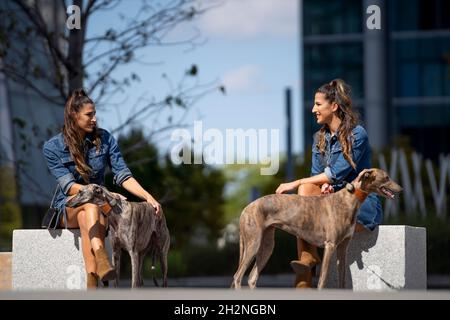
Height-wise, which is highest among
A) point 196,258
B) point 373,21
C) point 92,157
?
point 373,21

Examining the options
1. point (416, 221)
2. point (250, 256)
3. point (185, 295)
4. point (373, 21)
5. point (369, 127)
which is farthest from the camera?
point (369, 127)

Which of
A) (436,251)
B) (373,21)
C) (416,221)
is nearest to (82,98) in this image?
(373,21)

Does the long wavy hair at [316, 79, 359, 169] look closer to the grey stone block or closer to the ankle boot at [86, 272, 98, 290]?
the grey stone block

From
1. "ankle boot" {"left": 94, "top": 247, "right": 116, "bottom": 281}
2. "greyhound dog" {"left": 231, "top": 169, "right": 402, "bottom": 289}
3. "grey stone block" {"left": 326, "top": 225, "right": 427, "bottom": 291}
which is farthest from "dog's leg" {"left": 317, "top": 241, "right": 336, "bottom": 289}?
"ankle boot" {"left": 94, "top": 247, "right": 116, "bottom": 281}

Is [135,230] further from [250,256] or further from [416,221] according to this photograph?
[416,221]

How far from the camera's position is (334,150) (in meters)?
8.95

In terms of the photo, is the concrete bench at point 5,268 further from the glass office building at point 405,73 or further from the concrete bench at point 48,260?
the glass office building at point 405,73

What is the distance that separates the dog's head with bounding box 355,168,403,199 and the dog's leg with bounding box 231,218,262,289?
85 cm

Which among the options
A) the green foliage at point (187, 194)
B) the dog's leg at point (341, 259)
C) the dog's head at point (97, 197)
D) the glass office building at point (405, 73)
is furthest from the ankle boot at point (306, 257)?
the glass office building at point (405, 73)

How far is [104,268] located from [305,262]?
5.06 feet

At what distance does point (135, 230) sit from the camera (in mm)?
8578

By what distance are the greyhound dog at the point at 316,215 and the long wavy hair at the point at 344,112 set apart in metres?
0.45

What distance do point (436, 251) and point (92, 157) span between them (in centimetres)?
1306

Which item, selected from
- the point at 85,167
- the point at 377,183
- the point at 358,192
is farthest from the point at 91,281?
the point at 377,183
